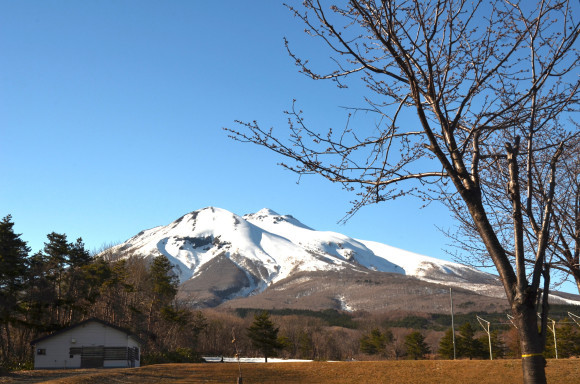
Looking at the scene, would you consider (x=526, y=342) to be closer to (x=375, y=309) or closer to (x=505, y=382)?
(x=505, y=382)

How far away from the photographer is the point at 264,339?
61719 millimetres

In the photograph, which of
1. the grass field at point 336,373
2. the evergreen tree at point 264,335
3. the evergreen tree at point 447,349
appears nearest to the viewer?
the grass field at point 336,373

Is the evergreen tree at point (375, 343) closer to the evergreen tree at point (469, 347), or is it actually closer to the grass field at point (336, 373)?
the evergreen tree at point (469, 347)

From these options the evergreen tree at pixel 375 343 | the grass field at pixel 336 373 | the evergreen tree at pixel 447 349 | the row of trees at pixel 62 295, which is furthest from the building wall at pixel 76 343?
the evergreen tree at pixel 375 343

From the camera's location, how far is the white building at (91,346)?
38.9m

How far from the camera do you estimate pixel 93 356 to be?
39.8m

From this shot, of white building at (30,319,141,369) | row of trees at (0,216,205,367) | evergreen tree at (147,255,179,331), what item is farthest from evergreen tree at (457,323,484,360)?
white building at (30,319,141,369)

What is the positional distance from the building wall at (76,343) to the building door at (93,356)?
279mm

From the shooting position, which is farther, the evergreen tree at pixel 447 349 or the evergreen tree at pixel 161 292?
the evergreen tree at pixel 447 349

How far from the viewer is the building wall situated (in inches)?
1517

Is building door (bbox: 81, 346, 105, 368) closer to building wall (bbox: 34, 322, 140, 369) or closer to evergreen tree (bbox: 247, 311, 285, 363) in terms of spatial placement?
building wall (bbox: 34, 322, 140, 369)

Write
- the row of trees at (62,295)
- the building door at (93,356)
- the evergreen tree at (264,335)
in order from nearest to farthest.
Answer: the row of trees at (62,295) → the building door at (93,356) → the evergreen tree at (264,335)

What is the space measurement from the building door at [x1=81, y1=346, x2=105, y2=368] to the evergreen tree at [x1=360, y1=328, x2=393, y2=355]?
157ft

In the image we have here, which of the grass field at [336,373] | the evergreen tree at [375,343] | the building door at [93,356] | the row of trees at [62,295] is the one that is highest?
the row of trees at [62,295]
